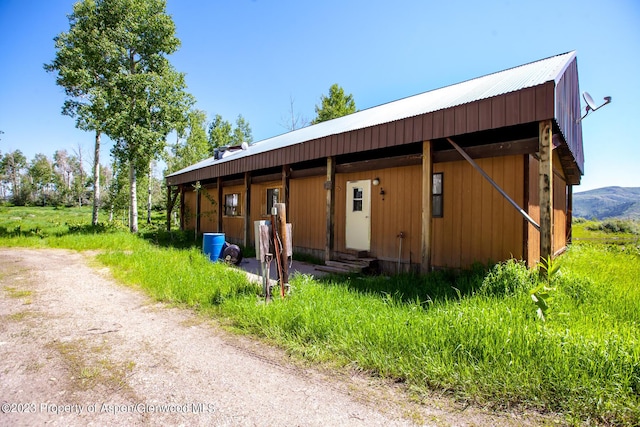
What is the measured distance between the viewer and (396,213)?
768 cm

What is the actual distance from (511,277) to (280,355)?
3.52m

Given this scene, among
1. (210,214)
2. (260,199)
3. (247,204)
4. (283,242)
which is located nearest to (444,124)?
(283,242)

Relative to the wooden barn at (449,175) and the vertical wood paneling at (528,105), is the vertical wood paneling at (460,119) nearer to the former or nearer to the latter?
the wooden barn at (449,175)

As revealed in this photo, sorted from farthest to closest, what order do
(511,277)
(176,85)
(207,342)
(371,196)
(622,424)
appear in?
(176,85)
(371,196)
(511,277)
(207,342)
(622,424)

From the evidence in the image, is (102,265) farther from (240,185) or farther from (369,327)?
(369,327)

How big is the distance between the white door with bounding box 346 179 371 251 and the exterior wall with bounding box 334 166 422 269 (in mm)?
145

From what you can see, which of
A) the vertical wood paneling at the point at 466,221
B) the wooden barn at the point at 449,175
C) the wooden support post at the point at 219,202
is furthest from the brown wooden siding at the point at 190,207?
the vertical wood paneling at the point at 466,221

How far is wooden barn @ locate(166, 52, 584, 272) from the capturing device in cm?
496

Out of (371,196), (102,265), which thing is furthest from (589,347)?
(102,265)

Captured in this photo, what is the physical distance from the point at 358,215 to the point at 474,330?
5646 millimetres

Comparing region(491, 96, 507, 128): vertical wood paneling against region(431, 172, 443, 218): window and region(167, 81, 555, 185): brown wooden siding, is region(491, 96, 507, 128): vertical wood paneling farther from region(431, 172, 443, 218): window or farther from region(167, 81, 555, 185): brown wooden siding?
region(431, 172, 443, 218): window

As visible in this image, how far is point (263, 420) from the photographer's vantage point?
7.25ft

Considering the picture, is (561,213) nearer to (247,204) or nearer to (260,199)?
(260,199)

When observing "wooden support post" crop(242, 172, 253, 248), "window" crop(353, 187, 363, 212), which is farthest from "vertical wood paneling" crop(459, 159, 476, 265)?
"wooden support post" crop(242, 172, 253, 248)
